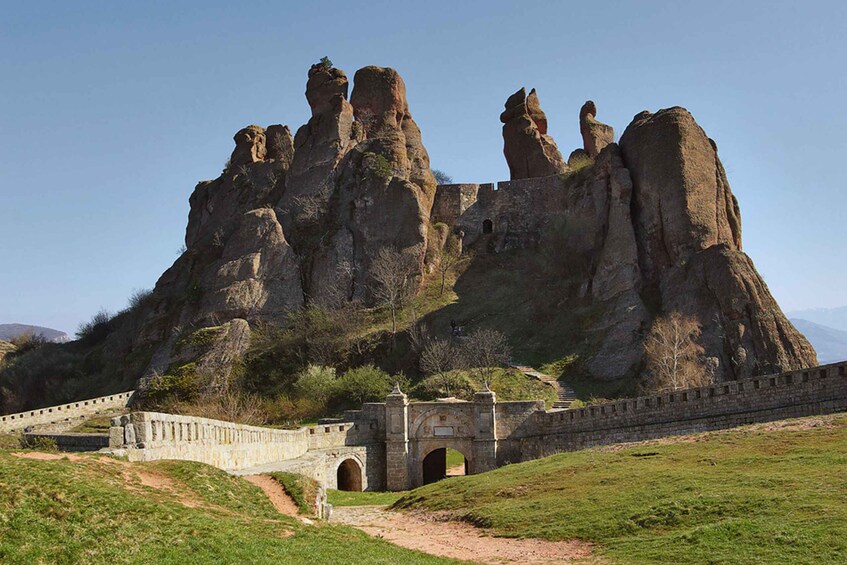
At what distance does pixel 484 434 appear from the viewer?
4303 centimetres

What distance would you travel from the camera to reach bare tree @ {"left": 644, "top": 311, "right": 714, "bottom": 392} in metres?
45.9

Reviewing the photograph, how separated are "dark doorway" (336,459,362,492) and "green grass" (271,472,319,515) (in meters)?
16.0

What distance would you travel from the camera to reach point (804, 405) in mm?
30797

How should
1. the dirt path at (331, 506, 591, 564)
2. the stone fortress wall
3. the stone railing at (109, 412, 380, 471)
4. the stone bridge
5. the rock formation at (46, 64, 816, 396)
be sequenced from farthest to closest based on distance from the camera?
the stone fortress wall < the rock formation at (46, 64, 816, 396) < the stone bridge < the dirt path at (331, 506, 591, 564) < the stone railing at (109, 412, 380, 471)

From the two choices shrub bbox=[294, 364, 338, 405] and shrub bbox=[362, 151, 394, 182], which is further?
shrub bbox=[362, 151, 394, 182]

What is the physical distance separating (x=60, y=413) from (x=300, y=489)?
36787 millimetres

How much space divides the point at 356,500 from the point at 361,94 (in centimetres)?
4355

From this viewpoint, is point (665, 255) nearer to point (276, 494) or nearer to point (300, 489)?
point (300, 489)

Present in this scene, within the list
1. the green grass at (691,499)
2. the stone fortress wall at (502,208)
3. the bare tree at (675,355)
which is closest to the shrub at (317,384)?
the bare tree at (675,355)

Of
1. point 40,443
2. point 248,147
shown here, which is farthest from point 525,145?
point 40,443

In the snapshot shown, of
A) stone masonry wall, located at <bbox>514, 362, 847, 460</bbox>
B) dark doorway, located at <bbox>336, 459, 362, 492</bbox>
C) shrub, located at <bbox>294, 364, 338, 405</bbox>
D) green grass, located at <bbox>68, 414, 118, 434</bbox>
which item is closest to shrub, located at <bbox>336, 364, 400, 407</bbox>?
shrub, located at <bbox>294, 364, 338, 405</bbox>

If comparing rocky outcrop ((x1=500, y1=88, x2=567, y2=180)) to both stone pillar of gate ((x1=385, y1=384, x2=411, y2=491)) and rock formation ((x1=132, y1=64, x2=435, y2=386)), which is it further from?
stone pillar of gate ((x1=385, y1=384, x2=411, y2=491))

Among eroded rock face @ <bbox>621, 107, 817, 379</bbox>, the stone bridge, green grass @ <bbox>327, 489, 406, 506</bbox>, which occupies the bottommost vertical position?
green grass @ <bbox>327, 489, 406, 506</bbox>

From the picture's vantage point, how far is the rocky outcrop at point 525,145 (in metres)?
74.6
